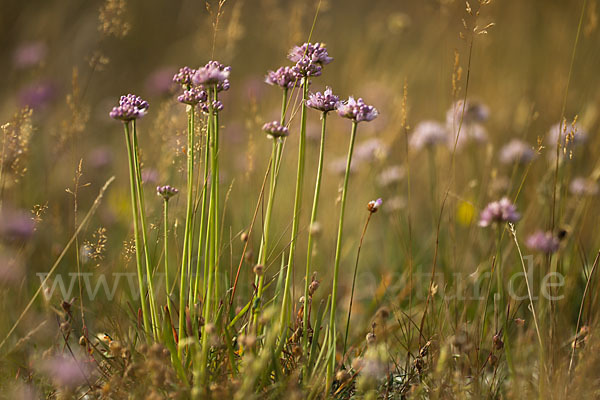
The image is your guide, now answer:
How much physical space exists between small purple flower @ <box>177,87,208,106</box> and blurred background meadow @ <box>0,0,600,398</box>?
0.13 metres

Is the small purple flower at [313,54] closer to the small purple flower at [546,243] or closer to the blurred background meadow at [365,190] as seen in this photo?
the blurred background meadow at [365,190]

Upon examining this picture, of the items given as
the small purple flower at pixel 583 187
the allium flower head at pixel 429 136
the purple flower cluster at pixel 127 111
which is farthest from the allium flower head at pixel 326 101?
the allium flower head at pixel 429 136

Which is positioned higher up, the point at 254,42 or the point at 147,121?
the point at 254,42

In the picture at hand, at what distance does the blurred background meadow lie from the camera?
1288 millimetres

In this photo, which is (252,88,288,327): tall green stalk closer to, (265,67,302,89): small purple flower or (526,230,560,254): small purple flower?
(265,67,302,89): small purple flower

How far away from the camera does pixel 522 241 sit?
223 centimetres

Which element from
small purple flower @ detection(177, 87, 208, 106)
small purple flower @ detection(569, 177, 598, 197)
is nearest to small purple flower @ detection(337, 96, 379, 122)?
small purple flower @ detection(177, 87, 208, 106)

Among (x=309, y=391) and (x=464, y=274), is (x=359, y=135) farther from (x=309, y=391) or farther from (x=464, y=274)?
(x=309, y=391)

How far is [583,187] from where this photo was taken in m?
2.06

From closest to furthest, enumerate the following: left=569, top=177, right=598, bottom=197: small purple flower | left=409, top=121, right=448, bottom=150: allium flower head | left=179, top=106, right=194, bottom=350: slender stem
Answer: left=179, top=106, right=194, bottom=350: slender stem → left=569, top=177, right=598, bottom=197: small purple flower → left=409, top=121, right=448, bottom=150: allium flower head

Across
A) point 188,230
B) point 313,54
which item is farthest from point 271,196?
point 313,54

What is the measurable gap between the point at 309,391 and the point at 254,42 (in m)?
5.10

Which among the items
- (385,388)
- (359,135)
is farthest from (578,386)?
(359,135)

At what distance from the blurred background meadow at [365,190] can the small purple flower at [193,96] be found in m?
0.13
